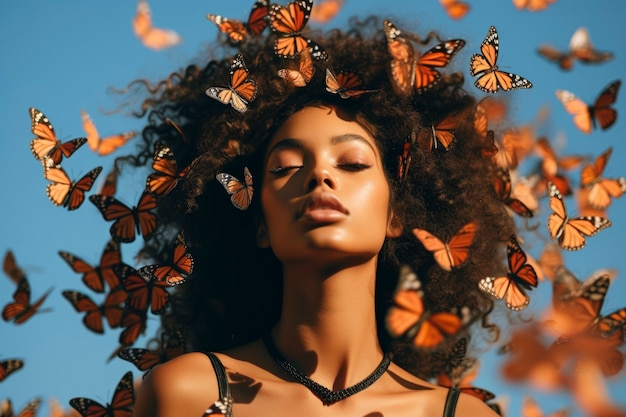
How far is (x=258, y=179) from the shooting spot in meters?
4.88

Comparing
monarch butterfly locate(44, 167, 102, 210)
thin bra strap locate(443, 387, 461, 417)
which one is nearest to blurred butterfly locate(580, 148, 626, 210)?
thin bra strap locate(443, 387, 461, 417)

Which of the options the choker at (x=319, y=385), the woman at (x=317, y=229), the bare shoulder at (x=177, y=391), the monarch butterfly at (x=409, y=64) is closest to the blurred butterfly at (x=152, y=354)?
the woman at (x=317, y=229)

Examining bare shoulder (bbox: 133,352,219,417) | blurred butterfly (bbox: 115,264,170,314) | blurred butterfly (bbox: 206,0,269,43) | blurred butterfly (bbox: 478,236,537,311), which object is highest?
blurred butterfly (bbox: 206,0,269,43)

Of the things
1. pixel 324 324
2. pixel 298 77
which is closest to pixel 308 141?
pixel 298 77

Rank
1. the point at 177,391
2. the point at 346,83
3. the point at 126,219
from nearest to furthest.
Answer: the point at 177,391 < the point at 346,83 < the point at 126,219

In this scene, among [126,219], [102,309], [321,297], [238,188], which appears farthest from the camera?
[102,309]

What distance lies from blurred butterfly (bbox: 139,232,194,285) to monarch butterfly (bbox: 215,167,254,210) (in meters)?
0.33

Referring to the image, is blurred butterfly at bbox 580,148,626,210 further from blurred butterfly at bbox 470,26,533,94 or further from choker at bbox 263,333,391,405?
choker at bbox 263,333,391,405

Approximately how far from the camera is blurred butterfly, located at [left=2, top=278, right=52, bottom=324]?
5.10 meters

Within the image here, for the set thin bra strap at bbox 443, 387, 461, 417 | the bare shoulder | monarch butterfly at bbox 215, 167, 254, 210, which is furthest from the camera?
monarch butterfly at bbox 215, 167, 254, 210

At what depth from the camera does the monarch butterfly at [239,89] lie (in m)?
4.82

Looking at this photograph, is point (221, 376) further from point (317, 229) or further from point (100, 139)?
point (100, 139)

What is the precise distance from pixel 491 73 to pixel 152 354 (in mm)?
2180

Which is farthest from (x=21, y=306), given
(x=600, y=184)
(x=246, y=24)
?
(x=600, y=184)
